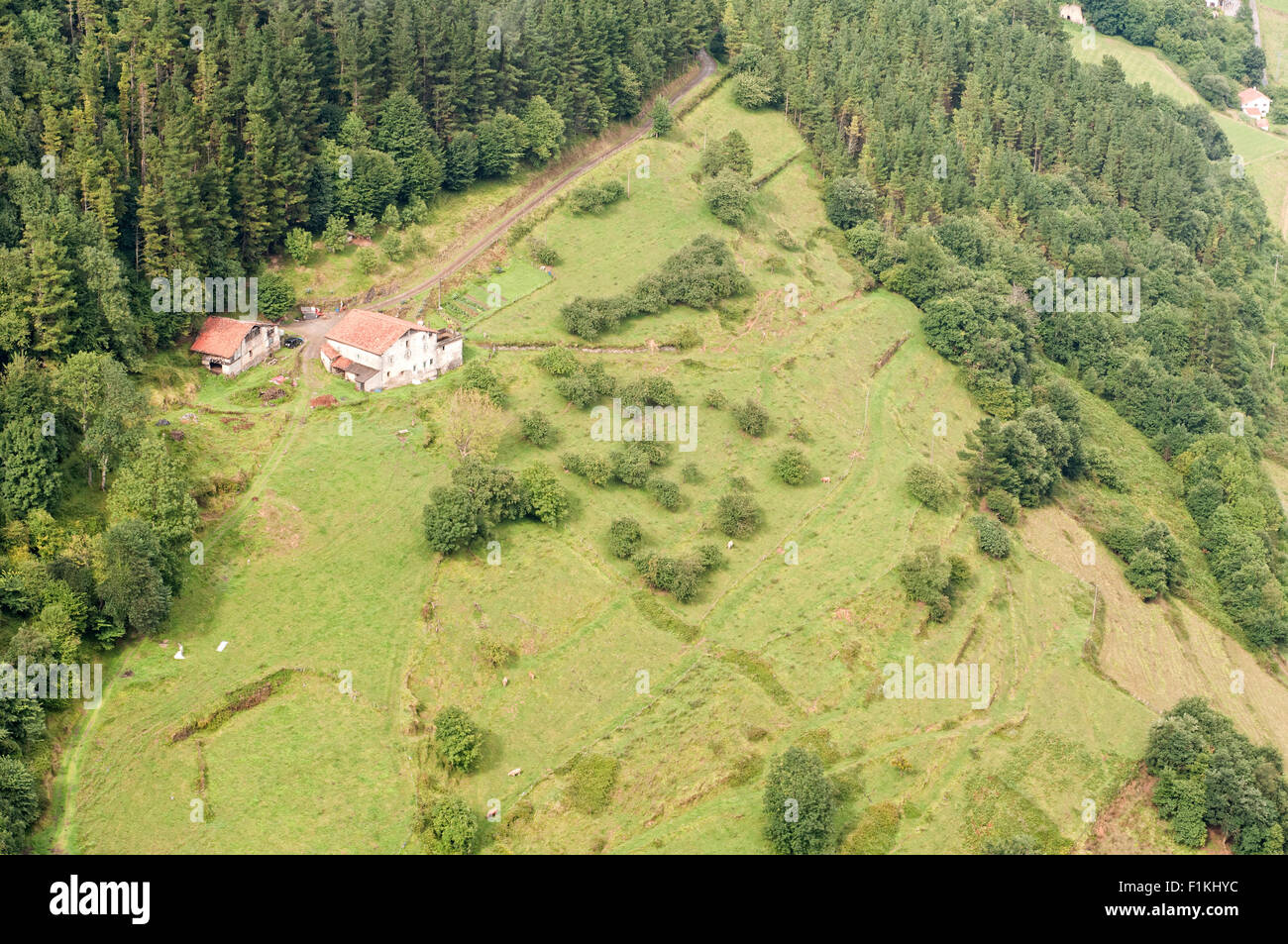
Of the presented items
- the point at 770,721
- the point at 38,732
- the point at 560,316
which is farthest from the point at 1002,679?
the point at 38,732

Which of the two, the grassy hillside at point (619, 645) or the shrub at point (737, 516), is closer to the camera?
the grassy hillside at point (619, 645)

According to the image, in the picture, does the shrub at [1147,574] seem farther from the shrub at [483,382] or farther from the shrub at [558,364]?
the shrub at [483,382]

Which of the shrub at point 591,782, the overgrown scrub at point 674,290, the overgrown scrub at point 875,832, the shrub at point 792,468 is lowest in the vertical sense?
the overgrown scrub at point 875,832

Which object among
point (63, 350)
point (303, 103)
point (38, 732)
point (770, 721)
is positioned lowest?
point (770, 721)

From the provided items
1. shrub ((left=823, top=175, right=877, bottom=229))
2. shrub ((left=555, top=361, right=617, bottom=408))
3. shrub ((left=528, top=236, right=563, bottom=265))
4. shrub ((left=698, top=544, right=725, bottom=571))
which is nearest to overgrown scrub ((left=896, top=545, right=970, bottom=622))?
shrub ((left=698, top=544, right=725, bottom=571))

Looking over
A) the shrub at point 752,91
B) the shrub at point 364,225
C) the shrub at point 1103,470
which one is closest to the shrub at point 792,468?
the shrub at point 1103,470

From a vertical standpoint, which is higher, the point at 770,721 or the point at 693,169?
the point at 693,169

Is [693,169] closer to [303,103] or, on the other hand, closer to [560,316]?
[560,316]

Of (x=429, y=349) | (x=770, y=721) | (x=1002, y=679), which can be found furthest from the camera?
(x=429, y=349)
